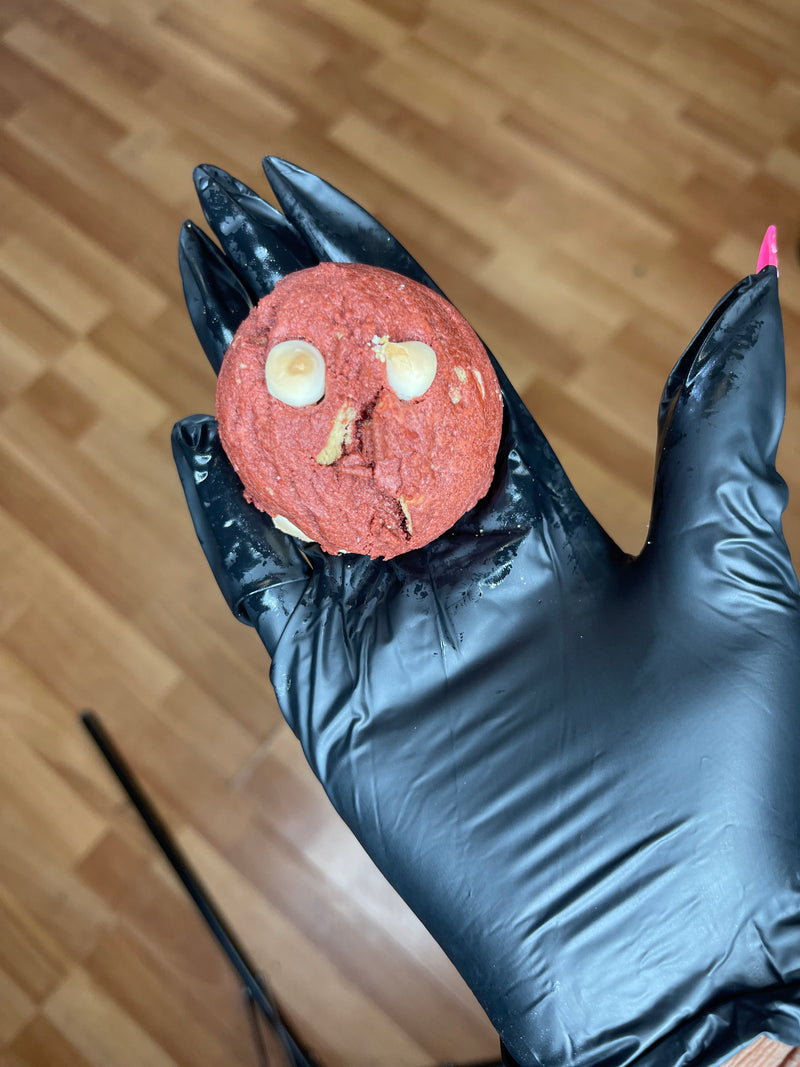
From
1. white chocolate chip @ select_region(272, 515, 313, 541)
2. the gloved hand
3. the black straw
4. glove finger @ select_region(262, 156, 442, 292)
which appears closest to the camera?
the gloved hand

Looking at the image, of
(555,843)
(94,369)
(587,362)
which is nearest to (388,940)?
(555,843)

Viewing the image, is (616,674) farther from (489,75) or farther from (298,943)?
(489,75)

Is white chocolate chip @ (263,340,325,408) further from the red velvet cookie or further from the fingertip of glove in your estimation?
the fingertip of glove

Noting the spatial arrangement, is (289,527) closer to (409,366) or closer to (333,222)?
(409,366)

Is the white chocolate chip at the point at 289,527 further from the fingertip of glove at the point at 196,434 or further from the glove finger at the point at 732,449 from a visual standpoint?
the glove finger at the point at 732,449

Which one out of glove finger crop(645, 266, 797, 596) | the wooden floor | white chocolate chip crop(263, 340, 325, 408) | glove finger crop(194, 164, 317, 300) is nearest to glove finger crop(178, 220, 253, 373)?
glove finger crop(194, 164, 317, 300)

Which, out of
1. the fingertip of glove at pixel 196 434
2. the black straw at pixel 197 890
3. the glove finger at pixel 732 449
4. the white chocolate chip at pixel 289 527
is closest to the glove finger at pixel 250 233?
the fingertip of glove at pixel 196 434

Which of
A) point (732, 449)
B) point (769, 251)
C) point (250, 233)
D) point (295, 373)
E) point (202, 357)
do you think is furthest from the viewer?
point (202, 357)

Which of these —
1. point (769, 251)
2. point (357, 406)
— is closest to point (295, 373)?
point (357, 406)
